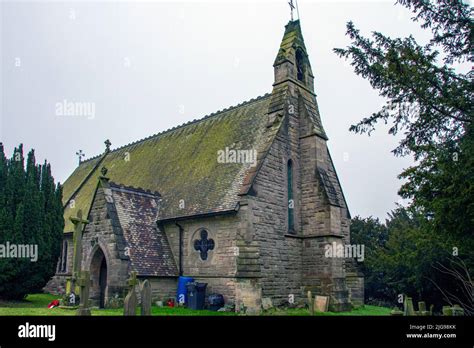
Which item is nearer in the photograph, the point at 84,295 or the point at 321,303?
the point at 84,295

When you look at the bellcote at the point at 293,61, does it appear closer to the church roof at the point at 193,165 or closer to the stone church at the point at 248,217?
the stone church at the point at 248,217

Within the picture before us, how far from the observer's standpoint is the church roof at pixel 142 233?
18562mm

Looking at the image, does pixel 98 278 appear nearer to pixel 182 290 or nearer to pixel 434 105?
pixel 182 290

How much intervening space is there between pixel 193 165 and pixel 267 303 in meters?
9.10

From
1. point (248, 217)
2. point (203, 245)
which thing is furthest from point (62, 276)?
point (248, 217)

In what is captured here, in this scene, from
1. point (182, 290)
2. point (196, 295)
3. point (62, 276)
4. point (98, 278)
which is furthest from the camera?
point (62, 276)

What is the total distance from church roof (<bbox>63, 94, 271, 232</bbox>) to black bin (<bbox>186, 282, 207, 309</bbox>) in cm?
323

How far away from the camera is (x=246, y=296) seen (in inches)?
626

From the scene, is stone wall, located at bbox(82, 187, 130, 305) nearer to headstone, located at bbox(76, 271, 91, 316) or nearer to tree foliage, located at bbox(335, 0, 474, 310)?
headstone, located at bbox(76, 271, 91, 316)

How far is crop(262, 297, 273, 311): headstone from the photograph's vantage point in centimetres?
1669

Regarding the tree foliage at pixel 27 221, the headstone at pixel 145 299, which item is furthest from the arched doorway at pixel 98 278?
the headstone at pixel 145 299

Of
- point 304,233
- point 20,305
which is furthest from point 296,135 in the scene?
→ point 20,305

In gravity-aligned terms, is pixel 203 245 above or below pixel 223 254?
above

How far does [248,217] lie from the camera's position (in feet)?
55.7
